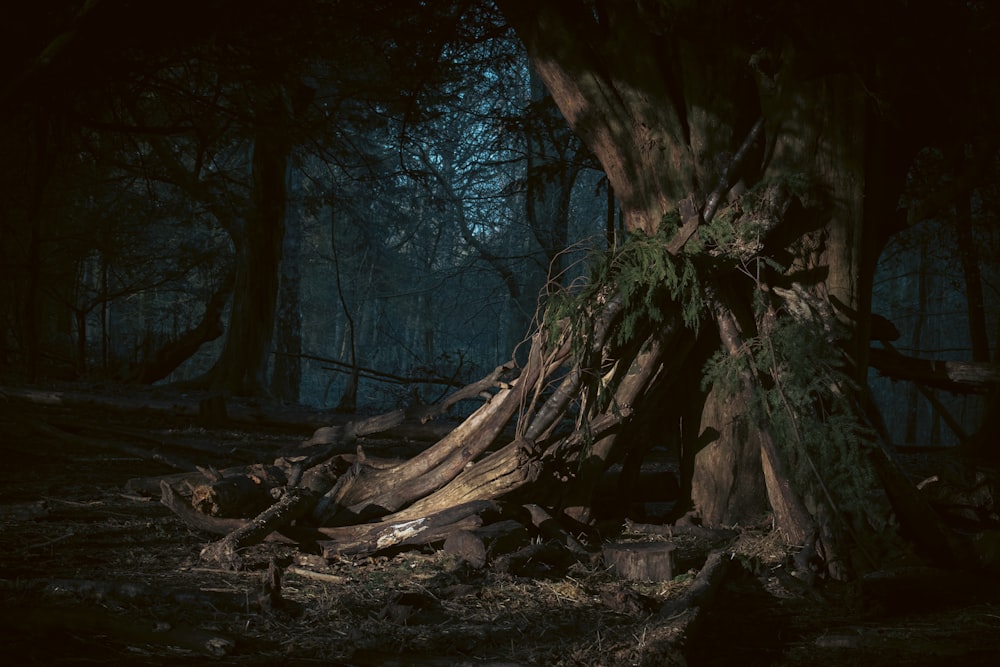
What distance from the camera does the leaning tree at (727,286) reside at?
523 centimetres

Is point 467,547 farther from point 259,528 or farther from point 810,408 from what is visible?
point 810,408

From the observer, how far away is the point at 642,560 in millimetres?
4773

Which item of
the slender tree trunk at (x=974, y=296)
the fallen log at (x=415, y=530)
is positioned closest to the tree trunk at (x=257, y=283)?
the fallen log at (x=415, y=530)

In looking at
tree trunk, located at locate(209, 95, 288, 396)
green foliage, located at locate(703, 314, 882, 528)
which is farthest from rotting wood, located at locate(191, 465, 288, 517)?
tree trunk, located at locate(209, 95, 288, 396)

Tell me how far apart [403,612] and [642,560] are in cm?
158

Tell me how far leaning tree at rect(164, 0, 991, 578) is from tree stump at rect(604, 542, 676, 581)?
0.82 metres

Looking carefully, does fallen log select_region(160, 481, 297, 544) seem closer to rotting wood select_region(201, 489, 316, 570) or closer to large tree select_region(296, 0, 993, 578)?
rotting wood select_region(201, 489, 316, 570)

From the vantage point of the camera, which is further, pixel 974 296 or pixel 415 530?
pixel 974 296

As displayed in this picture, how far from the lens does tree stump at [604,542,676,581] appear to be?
15.5 feet

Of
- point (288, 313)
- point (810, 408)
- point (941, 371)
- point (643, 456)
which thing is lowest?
point (643, 456)

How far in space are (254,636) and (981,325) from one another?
34.1 ft

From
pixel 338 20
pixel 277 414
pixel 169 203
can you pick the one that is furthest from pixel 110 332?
pixel 338 20

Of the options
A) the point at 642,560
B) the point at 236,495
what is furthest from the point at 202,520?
the point at 642,560

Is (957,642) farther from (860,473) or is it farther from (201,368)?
(201,368)
